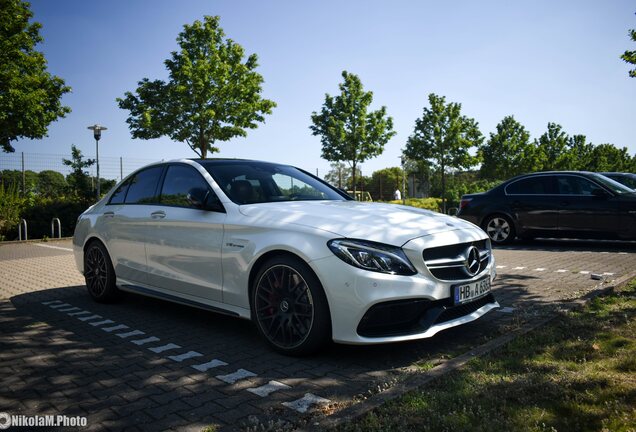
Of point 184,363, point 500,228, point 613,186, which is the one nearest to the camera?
point 184,363

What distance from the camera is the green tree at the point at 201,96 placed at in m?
27.6

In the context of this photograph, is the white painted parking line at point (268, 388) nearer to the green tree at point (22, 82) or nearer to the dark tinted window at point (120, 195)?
the dark tinted window at point (120, 195)

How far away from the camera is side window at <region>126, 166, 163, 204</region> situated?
559 centimetres

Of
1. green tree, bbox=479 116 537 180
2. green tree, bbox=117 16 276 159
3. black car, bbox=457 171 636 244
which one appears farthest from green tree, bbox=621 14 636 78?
green tree, bbox=479 116 537 180

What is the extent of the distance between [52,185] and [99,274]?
53.4 ft

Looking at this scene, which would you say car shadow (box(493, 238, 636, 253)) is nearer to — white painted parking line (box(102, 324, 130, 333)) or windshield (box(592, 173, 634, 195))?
windshield (box(592, 173, 634, 195))

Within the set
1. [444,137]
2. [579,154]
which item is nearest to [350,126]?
[444,137]

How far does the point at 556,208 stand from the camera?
10734mm

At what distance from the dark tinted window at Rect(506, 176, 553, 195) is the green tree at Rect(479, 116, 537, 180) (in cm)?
3410

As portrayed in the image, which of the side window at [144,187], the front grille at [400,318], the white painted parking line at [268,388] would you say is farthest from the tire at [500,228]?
the white painted parking line at [268,388]

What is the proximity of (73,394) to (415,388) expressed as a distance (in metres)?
2.24

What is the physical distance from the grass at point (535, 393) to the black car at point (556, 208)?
6878mm

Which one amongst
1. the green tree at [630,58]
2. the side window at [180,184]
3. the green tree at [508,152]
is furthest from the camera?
the green tree at [508,152]

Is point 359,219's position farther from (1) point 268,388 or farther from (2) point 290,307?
(1) point 268,388
